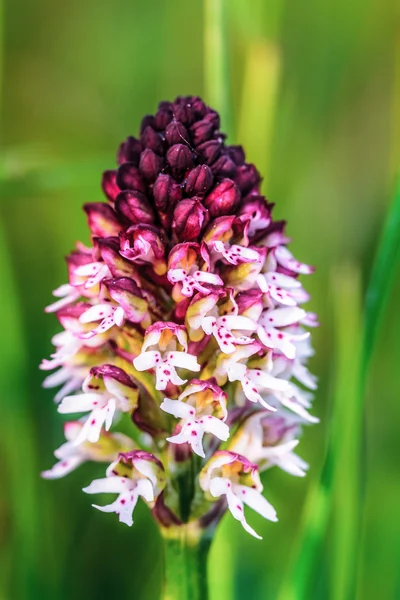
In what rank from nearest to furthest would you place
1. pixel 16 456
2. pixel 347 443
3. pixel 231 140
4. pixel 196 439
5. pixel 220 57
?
pixel 196 439, pixel 347 443, pixel 16 456, pixel 220 57, pixel 231 140

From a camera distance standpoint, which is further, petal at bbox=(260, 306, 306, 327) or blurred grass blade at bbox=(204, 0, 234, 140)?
blurred grass blade at bbox=(204, 0, 234, 140)

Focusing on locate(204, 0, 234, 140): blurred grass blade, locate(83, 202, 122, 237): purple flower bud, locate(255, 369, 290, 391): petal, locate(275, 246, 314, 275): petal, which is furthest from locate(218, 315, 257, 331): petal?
locate(204, 0, 234, 140): blurred grass blade

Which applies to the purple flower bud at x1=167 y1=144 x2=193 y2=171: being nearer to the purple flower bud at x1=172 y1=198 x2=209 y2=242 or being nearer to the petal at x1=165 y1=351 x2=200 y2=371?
the purple flower bud at x1=172 y1=198 x2=209 y2=242

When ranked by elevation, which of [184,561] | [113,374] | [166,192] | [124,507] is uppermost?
[166,192]

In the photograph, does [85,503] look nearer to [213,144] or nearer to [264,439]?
[264,439]

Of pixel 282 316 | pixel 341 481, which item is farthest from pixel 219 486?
pixel 341 481

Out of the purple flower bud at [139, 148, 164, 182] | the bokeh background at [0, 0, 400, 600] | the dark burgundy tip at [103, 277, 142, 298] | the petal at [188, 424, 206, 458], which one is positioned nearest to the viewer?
the petal at [188, 424, 206, 458]

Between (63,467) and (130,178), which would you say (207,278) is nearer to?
(130,178)

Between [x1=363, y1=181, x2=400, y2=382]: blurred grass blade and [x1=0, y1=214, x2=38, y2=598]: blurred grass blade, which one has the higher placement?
[x1=363, y1=181, x2=400, y2=382]: blurred grass blade
